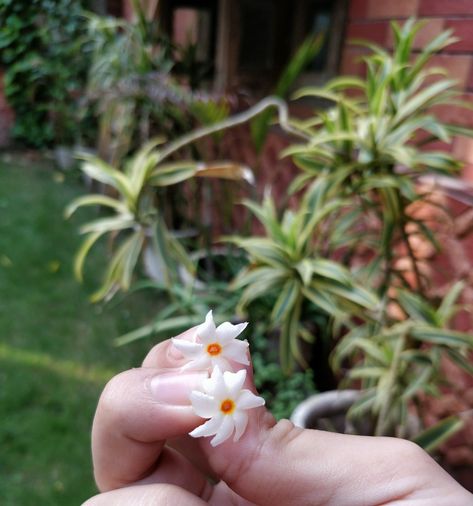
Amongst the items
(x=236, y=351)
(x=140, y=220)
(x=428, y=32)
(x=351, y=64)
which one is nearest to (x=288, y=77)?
(x=351, y=64)

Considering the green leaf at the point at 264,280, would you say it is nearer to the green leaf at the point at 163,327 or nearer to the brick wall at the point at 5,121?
the green leaf at the point at 163,327

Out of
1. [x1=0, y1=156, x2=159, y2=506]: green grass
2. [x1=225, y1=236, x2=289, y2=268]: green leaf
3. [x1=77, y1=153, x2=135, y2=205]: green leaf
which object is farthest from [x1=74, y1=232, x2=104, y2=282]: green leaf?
[x1=225, y1=236, x2=289, y2=268]: green leaf

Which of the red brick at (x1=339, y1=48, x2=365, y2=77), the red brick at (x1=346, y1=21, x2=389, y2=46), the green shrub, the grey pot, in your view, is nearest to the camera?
the green shrub

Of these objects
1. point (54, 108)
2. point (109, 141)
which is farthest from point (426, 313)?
point (54, 108)

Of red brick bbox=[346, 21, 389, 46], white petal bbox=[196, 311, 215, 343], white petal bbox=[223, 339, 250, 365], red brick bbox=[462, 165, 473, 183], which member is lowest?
red brick bbox=[462, 165, 473, 183]

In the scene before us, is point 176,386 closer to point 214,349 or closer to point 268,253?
point 214,349

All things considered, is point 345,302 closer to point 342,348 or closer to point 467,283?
point 342,348

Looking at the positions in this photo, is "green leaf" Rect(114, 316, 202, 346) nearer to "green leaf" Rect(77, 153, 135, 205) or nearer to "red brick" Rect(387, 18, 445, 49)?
"green leaf" Rect(77, 153, 135, 205)
